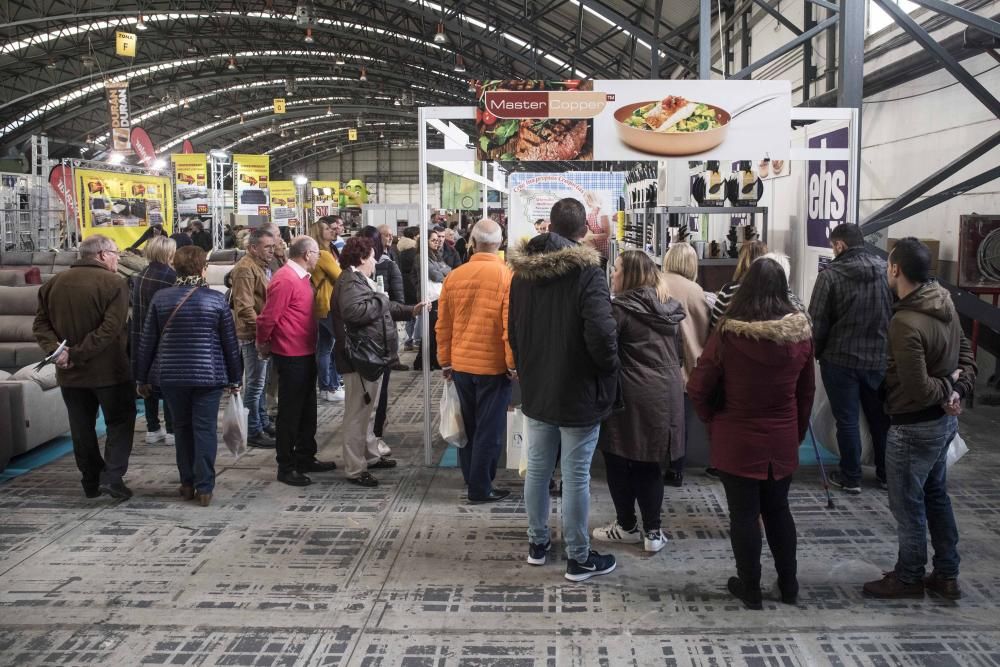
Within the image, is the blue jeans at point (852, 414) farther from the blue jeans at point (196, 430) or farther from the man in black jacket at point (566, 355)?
the blue jeans at point (196, 430)

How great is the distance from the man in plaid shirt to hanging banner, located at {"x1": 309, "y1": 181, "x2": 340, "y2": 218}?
70.1 feet

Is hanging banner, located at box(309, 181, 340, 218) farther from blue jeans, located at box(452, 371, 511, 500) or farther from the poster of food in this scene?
blue jeans, located at box(452, 371, 511, 500)

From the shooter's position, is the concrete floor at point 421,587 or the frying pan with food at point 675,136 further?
the frying pan with food at point 675,136

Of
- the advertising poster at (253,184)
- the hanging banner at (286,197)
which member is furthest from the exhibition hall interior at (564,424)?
the hanging banner at (286,197)

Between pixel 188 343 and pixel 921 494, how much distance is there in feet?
11.4

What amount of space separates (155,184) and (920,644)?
42.1 ft

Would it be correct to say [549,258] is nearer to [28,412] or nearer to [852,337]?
[852,337]

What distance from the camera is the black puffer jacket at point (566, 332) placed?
3.29 m

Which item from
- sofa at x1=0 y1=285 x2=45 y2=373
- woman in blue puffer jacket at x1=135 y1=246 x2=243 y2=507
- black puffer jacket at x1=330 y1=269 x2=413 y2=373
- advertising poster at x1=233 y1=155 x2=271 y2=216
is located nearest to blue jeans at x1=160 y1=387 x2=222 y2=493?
woman in blue puffer jacket at x1=135 y1=246 x2=243 y2=507

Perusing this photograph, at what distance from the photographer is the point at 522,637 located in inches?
121

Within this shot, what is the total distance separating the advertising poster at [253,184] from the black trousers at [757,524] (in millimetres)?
15753

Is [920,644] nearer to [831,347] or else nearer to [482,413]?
[831,347]

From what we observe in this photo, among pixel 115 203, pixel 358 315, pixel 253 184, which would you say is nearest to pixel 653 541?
pixel 358 315

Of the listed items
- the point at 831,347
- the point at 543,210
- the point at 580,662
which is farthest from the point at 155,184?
the point at 580,662
